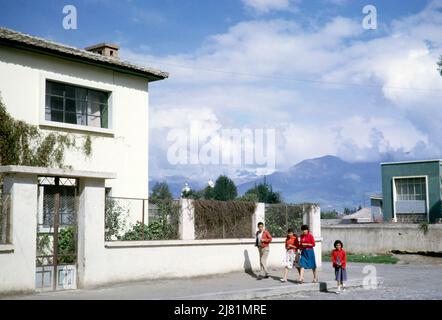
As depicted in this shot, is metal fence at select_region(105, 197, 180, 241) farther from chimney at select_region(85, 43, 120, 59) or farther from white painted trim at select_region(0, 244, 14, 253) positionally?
chimney at select_region(85, 43, 120, 59)

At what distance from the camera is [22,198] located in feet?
45.0

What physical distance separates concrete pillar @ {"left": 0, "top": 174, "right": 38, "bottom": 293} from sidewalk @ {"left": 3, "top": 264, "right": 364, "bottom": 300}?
0.34 m

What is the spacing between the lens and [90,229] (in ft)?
49.2

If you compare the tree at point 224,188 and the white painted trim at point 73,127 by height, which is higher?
the tree at point 224,188

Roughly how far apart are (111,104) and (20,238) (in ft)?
27.5

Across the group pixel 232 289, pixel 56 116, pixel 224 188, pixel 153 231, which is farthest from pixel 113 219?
pixel 224 188

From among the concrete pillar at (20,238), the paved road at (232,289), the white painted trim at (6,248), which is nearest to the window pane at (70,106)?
the concrete pillar at (20,238)

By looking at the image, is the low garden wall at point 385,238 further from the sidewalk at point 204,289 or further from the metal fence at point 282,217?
the sidewalk at point 204,289

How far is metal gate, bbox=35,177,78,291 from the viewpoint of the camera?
1434 cm

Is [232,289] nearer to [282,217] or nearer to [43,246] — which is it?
[43,246]

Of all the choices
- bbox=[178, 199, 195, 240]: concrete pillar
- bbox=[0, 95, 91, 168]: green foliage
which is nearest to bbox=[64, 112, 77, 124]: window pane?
bbox=[0, 95, 91, 168]: green foliage

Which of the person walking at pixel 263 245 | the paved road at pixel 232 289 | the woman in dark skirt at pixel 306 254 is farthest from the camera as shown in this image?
the person walking at pixel 263 245

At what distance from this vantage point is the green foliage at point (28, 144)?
18016mm

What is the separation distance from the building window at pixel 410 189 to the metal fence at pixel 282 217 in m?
27.1
